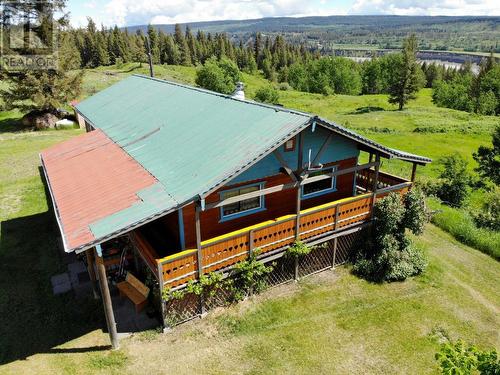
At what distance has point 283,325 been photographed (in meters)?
13.3

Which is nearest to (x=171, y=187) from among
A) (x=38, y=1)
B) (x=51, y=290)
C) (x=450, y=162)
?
(x=51, y=290)

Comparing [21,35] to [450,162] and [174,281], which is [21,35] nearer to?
[174,281]

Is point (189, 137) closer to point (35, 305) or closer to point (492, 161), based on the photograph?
point (35, 305)

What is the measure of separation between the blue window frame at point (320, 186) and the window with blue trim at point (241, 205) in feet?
7.88

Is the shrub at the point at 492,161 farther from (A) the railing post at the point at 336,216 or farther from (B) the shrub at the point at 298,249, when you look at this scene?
(B) the shrub at the point at 298,249

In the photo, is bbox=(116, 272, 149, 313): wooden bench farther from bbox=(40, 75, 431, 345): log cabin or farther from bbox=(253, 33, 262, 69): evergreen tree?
bbox=(253, 33, 262, 69): evergreen tree

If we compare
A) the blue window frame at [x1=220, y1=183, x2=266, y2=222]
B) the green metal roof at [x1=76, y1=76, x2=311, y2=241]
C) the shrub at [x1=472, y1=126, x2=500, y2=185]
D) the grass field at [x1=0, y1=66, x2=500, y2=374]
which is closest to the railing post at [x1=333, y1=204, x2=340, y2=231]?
the grass field at [x1=0, y1=66, x2=500, y2=374]

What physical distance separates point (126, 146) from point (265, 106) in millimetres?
6653

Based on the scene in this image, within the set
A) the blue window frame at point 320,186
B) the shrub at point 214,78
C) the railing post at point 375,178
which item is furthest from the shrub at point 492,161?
the shrub at point 214,78

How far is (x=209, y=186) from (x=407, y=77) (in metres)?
66.1

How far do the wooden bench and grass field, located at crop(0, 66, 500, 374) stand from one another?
1170mm

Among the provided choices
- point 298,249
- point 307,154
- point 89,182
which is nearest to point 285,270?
point 298,249

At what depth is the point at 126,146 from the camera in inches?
682

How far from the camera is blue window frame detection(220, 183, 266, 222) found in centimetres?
1426
